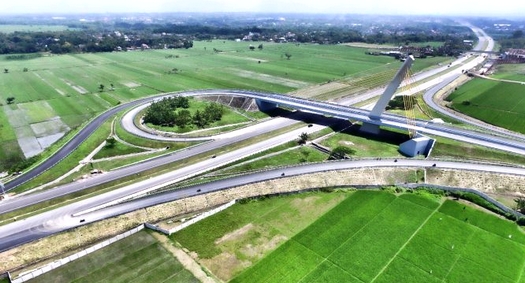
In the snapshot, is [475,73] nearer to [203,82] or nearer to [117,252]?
[203,82]

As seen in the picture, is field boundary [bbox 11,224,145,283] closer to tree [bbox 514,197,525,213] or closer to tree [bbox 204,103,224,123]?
tree [bbox 204,103,224,123]

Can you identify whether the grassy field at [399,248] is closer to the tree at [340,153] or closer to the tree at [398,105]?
the tree at [340,153]

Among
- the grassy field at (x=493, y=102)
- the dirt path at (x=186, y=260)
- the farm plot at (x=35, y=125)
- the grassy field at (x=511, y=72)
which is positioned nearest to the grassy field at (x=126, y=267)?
the dirt path at (x=186, y=260)

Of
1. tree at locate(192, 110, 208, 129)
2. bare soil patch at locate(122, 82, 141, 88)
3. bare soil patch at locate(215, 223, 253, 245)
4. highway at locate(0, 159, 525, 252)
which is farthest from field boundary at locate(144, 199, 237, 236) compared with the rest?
bare soil patch at locate(122, 82, 141, 88)

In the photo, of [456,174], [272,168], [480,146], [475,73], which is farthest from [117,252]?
[475,73]

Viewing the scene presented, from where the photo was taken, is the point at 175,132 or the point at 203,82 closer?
the point at 175,132
